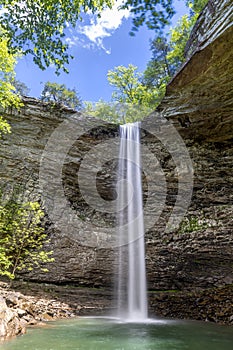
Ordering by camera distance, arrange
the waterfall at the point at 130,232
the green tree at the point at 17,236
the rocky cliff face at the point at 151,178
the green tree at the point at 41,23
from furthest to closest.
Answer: the rocky cliff face at the point at 151,178 < the waterfall at the point at 130,232 < the green tree at the point at 17,236 < the green tree at the point at 41,23

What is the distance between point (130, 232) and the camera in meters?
10.5

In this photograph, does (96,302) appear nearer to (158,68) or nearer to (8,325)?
(8,325)

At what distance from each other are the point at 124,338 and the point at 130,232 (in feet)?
19.2

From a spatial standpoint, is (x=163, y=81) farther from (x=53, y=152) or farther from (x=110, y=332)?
(x=110, y=332)

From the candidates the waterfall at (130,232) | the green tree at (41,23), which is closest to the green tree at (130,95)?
the waterfall at (130,232)

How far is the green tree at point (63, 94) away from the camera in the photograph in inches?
689

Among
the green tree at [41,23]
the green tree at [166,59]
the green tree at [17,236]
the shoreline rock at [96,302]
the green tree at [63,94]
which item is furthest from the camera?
the green tree at [63,94]

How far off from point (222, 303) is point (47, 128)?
323 inches

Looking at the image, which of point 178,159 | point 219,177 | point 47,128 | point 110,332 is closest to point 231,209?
point 219,177

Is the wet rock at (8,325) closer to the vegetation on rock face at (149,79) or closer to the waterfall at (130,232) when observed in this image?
the waterfall at (130,232)

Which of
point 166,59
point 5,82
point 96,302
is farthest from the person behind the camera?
point 166,59

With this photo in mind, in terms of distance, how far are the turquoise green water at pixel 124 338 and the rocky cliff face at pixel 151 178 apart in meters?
3.25

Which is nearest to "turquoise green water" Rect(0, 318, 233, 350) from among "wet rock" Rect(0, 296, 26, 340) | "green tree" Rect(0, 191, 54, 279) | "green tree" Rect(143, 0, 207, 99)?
"wet rock" Rect(0, 296, 26, 340)

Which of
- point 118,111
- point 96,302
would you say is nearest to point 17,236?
point 96,302
